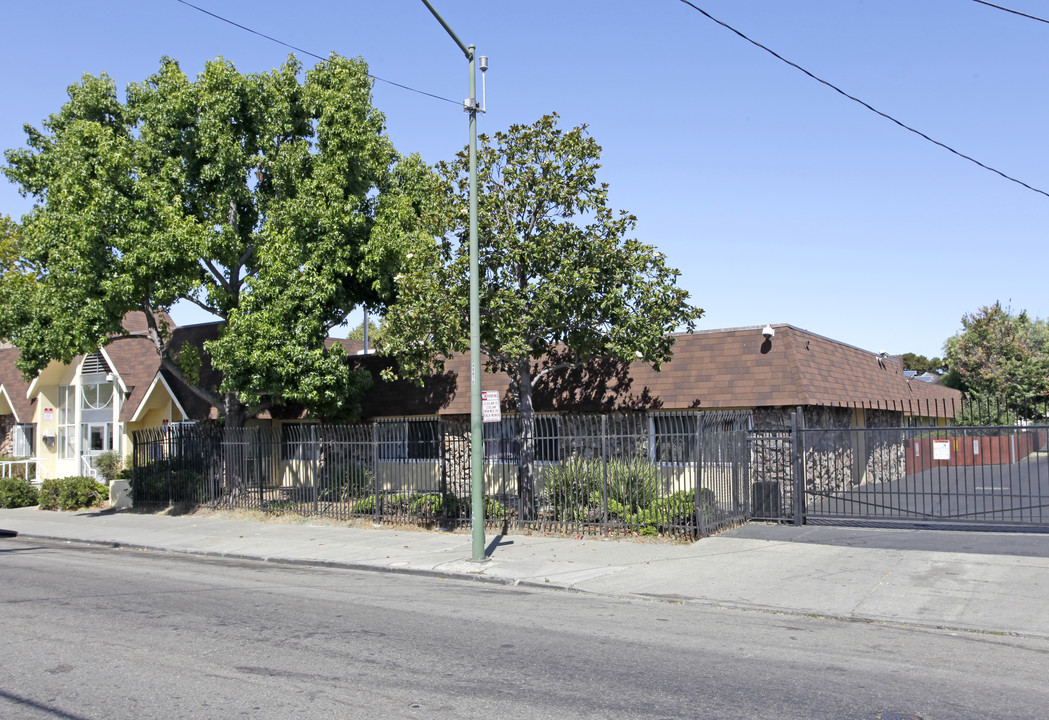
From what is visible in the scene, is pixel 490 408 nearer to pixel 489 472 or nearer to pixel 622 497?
pixel 622 497

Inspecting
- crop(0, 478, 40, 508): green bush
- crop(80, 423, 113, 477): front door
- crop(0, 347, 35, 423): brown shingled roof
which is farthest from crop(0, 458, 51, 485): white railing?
crop(0, 478, 40, 508): green bush

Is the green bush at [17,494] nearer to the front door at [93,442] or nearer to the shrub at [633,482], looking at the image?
the front door at [93,442]

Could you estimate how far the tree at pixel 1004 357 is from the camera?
1658 inches

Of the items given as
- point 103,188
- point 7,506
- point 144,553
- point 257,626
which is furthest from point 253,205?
point 257,626

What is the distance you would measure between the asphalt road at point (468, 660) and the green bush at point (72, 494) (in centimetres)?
1414

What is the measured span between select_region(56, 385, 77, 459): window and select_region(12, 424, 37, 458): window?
1863mm

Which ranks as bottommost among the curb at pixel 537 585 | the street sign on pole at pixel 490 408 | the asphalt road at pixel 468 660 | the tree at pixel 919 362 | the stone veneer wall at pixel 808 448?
the curb at pixel 537 585

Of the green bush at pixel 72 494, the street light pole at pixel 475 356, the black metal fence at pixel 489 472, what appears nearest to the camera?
the street light pole at pixel 475 356

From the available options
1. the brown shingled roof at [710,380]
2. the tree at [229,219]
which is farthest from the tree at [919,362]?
the tree at [229,219]

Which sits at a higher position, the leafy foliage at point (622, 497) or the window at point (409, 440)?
the window at point (409, 440)

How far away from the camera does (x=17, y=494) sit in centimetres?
2492

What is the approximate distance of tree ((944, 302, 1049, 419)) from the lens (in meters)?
42.1

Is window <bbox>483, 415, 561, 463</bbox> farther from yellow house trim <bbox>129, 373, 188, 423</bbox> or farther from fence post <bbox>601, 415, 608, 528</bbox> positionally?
yellow house trim <bbox>129, 373, 188, 423</bbox>

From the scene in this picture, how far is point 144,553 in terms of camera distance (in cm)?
1585
